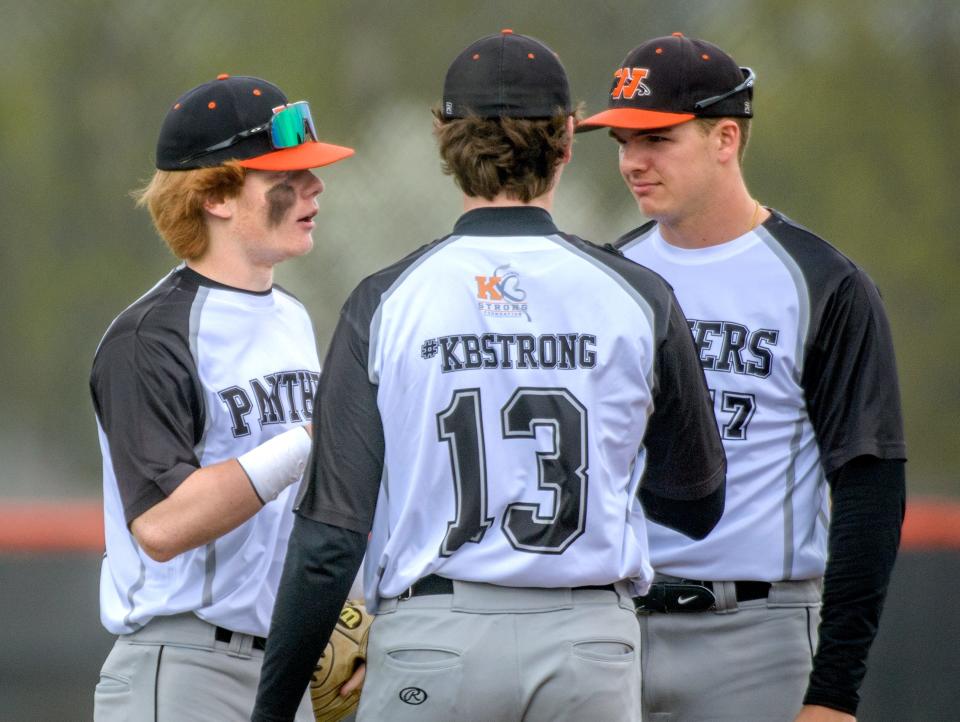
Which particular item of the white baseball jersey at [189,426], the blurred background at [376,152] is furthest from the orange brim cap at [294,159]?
the blurred background at [376,152]

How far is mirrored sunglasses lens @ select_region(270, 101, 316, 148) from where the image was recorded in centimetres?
242

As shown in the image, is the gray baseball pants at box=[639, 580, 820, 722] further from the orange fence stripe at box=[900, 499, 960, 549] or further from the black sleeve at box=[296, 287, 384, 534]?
the orange fence stripe at box=[900, 499, 960, 549]

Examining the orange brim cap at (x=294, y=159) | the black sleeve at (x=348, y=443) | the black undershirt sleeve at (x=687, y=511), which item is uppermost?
the orange brim cap at (x=294, y=159)

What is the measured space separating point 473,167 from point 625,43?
8.24 ft

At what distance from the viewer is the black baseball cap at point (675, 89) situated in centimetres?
253

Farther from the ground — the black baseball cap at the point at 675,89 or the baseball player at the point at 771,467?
the black baseball cap at the point at 675,89

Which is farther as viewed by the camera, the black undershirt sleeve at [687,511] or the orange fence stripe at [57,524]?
the orange fence stripe at [57,524]

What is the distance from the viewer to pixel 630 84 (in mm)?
2574

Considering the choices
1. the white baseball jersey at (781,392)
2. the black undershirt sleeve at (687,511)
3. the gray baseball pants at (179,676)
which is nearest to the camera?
the black undershirt sleeve at (687,511)

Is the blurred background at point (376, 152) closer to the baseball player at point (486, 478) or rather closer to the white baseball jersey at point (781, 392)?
the white baseball jersey at point (781, 392)

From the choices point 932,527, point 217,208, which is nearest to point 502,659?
point 217,208

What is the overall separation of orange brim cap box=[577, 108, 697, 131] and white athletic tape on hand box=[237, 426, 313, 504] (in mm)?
822

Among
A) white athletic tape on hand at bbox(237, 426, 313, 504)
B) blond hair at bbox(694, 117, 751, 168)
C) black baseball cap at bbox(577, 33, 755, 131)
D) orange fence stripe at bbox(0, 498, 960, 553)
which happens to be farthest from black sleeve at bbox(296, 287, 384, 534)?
orange fence stripe at bbox(0, 498, 960, 553)

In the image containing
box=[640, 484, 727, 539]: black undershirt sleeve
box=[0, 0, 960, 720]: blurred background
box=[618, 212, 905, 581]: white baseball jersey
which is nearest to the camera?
box=[640, 484, 727, 539]: black undershirt sleeve
